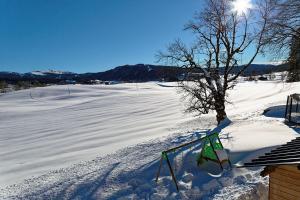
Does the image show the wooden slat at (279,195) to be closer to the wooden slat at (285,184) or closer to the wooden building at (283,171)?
the wooden building at (283,171)

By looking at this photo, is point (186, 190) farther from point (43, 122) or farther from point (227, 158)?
point (43, 122)

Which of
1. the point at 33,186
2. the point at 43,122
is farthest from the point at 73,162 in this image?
the point at 43,122

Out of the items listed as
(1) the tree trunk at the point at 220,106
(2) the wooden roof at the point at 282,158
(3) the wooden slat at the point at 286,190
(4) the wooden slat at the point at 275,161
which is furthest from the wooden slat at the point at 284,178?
(1) the tree trunk at the point at 220,106

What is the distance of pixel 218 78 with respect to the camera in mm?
18984

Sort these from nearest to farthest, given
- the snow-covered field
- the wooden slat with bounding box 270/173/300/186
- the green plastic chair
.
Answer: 1. the wooden slat with bounding box 270/173/300/186
2. the snow-covered field
3. the green plastic chair

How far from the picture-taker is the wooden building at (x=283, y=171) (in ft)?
23.3

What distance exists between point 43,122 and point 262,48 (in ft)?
84.7

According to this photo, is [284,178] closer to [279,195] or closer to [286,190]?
[286,190]

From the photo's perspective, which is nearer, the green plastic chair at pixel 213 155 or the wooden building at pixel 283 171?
the wooden building at pixel 283 171

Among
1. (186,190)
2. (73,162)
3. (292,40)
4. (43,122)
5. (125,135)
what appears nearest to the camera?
(186,190)

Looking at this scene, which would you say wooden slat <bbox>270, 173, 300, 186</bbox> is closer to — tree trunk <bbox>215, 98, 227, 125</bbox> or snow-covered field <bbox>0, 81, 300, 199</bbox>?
snow-covered field <bbox>0, 81, 300, 199</bbox>

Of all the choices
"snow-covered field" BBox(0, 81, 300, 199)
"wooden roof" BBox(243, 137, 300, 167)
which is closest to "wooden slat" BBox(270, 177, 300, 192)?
"wooden roof" BBox(243, 137, 300, 167)

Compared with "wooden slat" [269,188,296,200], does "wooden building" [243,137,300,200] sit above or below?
above

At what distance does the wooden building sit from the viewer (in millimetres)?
7094
